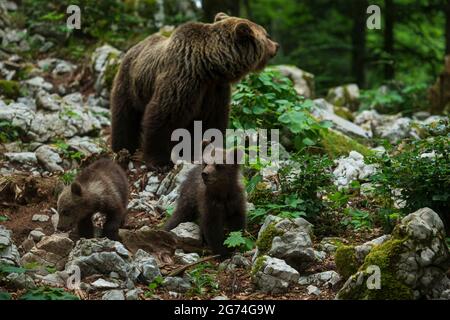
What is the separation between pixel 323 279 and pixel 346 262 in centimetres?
28

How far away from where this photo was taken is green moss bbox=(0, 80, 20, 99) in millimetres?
12516

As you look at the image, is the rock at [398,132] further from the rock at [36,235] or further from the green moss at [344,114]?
the rock at [36,235]

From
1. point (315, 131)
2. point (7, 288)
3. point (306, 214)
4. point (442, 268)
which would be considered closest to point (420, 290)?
point (442, 268)

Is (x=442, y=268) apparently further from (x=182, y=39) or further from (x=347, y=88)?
(x=347, y=88)

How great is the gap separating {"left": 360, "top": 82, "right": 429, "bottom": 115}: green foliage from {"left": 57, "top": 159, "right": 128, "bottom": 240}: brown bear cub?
8.38m

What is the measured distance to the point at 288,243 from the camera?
6.48m

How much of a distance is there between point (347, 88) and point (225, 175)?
30.5 feet

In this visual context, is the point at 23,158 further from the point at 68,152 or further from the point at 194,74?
the point at 194,74

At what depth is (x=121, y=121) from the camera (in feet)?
35.2

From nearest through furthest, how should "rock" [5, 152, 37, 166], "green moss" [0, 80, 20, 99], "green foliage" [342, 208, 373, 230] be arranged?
"green foliage" [342, 208, 373, 230] < "rock" [5, 152, 37, 166] < "green moss" [0, 80, 20, 99]

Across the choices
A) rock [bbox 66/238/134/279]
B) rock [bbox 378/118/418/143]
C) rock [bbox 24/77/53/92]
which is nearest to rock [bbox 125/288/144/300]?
rock [bbox 66/238/134/279]

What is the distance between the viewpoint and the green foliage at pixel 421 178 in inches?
263

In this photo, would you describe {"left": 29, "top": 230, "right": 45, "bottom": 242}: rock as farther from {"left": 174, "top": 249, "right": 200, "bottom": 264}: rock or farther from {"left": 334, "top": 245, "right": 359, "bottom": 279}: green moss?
{"left": 334, "top": 245, "right": 359, "bottom": 279}: green moss

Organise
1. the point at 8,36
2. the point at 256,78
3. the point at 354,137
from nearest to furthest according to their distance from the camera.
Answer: the point at 256,78 → the point at 354,137 → the point at 8,36
